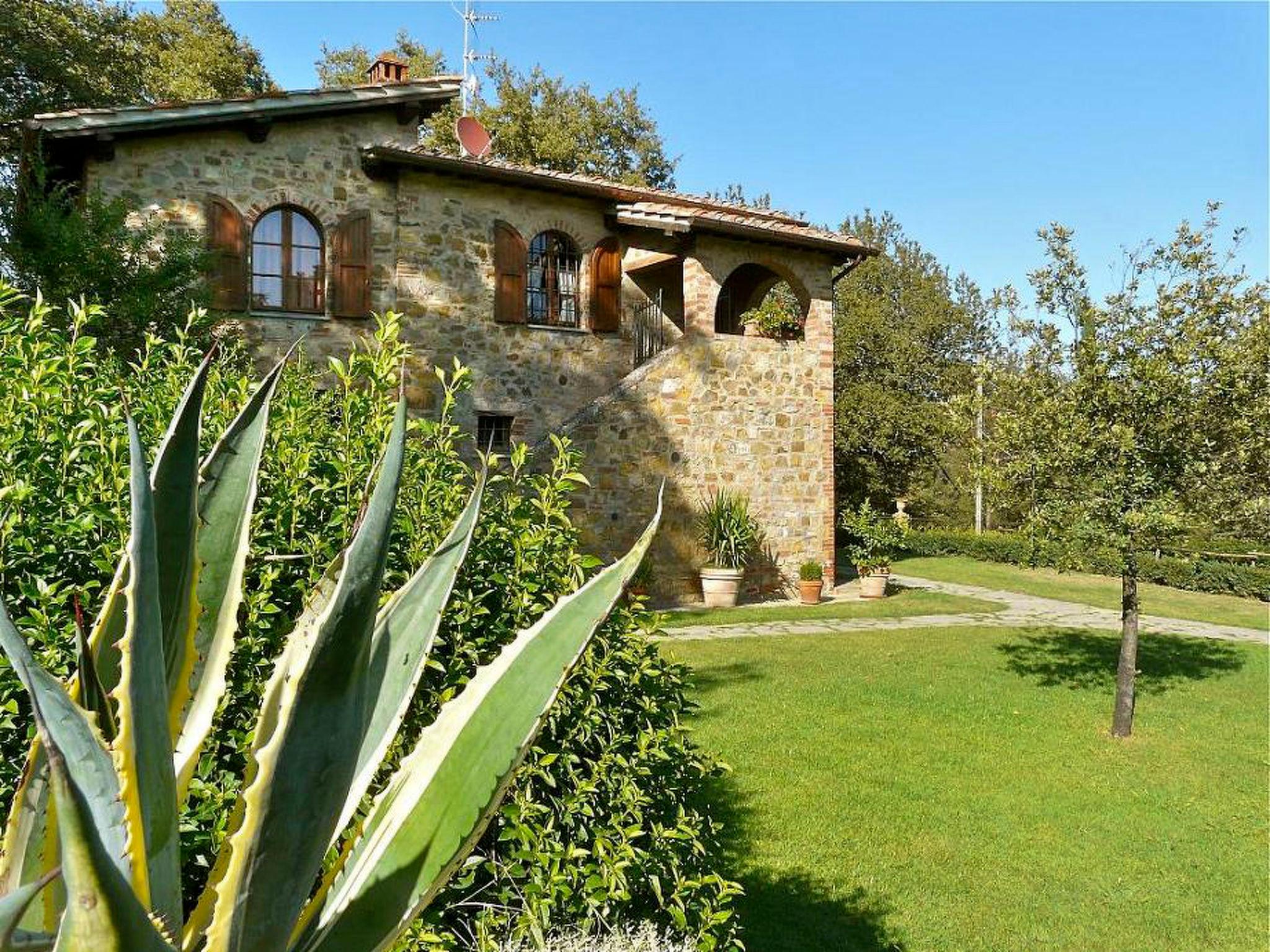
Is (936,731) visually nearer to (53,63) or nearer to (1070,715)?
(1070,715)

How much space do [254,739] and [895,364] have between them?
85.4 ft

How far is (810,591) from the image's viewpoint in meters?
15.3

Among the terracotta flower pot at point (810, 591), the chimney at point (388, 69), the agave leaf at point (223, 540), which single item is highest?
the chimney at point (388, 69)

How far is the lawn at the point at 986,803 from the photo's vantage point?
432 cm

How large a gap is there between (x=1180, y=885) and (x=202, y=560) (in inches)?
213

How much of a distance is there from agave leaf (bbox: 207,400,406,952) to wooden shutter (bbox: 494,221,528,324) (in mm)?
13093

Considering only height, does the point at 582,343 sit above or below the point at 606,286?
below

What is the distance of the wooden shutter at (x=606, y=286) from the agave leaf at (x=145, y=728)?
1397 centimetres

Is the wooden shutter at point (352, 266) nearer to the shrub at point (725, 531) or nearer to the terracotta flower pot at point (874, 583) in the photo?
the shrub at point (725, 531)

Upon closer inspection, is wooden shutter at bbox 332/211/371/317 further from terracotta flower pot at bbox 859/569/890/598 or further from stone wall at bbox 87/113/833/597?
terracotta flower pot at bbox 859/569/890/598

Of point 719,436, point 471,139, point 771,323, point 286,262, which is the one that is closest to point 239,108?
point 286,262

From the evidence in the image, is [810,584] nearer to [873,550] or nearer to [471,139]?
[873,550]

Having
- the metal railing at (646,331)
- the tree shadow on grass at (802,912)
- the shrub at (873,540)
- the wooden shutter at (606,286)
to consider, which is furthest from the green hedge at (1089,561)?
the wooden shutter at (606,286)

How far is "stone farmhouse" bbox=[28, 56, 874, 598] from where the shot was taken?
11789 mm
